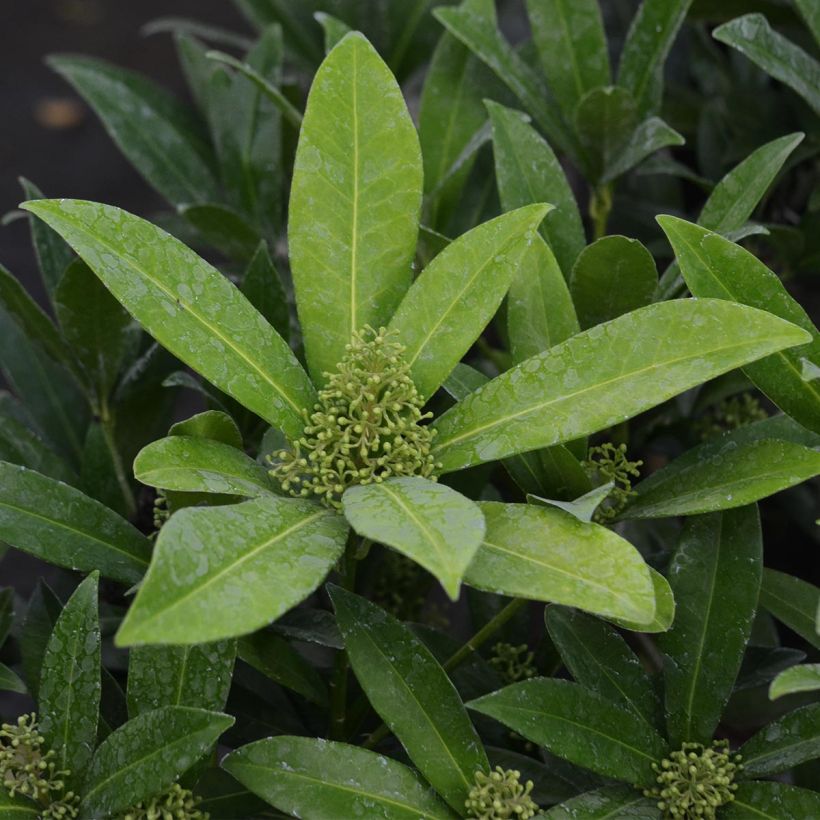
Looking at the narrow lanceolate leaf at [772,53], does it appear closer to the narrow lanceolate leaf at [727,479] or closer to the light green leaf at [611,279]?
the light green leaf at [611,279]

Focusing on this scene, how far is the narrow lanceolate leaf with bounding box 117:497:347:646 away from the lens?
2.07 ft

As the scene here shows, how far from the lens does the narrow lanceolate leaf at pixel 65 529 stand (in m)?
0.89

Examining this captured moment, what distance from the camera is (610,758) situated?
2.88 feet

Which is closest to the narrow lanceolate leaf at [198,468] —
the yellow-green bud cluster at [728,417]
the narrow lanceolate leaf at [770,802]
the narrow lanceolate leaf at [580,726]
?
the narrow lanceolate leaf at [580,726]

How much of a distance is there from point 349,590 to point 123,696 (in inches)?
10.1

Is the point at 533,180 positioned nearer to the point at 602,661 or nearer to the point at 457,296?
the point at 457,296

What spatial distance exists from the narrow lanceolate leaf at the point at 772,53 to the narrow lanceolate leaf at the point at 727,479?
0.43 m

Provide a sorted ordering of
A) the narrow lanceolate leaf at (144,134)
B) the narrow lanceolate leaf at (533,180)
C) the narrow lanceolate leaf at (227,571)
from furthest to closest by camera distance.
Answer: the narrow lanceolate leaf at (144,134)
the narrow lanceolate leaf at (533,180)
the narrow lanceolate leaf at (227,571)

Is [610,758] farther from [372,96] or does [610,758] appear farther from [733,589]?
[372,96]

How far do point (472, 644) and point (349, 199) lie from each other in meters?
0.40

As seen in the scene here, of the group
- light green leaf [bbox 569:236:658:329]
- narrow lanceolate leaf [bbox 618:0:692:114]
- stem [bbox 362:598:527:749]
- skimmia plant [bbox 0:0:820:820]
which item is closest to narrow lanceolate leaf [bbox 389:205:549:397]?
skimmia plant [bbox 0:0:820:820]

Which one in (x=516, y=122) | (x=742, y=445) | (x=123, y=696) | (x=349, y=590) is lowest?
(x=123, y=696)

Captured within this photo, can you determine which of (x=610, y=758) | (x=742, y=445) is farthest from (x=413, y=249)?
(x=610, y=758)

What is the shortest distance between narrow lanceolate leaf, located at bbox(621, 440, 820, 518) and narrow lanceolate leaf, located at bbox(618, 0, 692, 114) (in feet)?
1.67
